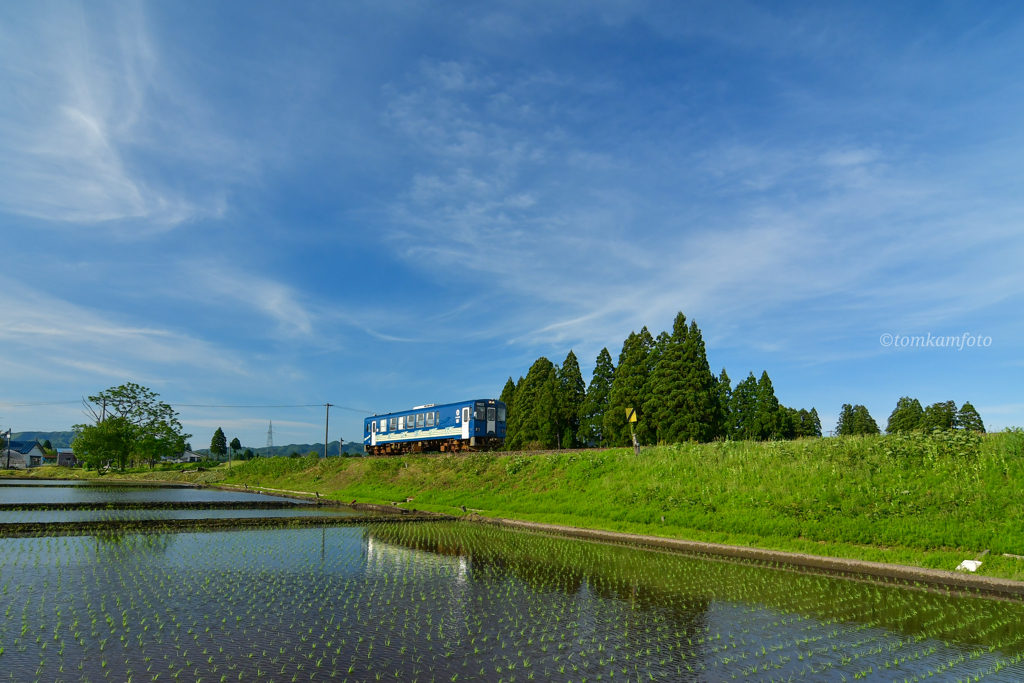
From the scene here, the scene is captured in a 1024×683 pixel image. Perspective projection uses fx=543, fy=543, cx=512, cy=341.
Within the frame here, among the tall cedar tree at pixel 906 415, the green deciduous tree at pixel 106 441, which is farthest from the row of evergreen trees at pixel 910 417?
the green deciduous tree at pixel 106 441

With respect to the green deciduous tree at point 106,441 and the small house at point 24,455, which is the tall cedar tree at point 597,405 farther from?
the small house at point 24,455

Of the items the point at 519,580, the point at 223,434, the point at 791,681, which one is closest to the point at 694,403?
the point at 519,580

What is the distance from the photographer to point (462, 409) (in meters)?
37.4

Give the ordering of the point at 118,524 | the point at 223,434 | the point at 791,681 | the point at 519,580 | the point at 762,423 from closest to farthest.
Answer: the point at 791,681 < the point at 519,580 < the point at 118,524 < the point at 762,423 < the point at 223,434

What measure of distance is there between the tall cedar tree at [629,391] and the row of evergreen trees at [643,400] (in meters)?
0.07

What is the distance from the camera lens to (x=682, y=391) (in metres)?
35.7

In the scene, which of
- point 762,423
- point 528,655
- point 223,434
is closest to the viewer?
point 528,655

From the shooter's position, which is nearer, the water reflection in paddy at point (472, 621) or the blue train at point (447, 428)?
the water reflection in paddy at point (472, 621)

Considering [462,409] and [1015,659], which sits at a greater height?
[462,409]

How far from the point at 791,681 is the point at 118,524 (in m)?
21.4

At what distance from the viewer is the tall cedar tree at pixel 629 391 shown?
38156 millimetres

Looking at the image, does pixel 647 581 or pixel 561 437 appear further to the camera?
pixel 561 437

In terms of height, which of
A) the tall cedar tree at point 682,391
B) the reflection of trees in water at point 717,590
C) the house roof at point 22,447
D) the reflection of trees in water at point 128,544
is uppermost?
the tall cedar tree at point 682,391

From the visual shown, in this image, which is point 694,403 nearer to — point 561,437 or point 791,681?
point 561,437
